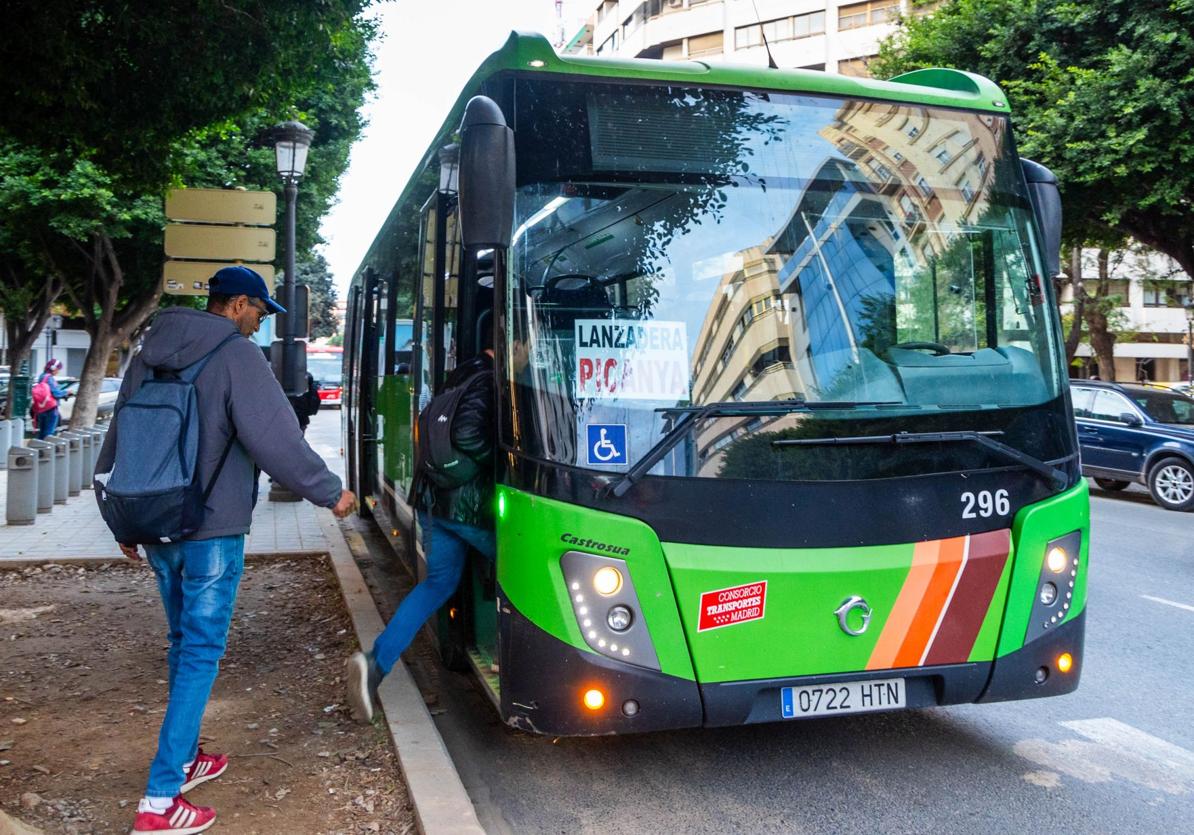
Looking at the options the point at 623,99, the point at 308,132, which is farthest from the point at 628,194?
the point at 308,132

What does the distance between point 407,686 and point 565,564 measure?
1.71m

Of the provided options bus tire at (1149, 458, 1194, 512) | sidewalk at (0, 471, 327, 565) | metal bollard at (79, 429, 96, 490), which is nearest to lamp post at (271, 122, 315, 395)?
sidewalk at (0, 471, 327, 565)

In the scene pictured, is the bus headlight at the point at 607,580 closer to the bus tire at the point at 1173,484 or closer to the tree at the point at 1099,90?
the bus tire at the point at 1173,484

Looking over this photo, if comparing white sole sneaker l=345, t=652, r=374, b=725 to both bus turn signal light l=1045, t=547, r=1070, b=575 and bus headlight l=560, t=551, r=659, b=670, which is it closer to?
bus headlight l=560, t=551, r=659, b=670

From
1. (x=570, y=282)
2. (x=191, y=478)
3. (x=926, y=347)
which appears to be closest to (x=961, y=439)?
(x=926, y=347)

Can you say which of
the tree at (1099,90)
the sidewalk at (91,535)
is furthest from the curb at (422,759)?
the tree at (1099,90)

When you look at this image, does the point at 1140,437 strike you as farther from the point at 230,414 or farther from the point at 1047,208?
the point at 230,414

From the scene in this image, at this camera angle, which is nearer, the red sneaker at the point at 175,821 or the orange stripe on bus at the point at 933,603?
the red sneaker at the point at 175,821

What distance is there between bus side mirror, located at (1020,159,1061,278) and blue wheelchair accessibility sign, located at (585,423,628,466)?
217cm

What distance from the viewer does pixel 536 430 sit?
4066 mm

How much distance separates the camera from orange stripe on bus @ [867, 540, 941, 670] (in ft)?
13.5

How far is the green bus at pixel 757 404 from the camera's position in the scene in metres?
3.95

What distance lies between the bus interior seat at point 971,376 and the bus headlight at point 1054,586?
1.95ft

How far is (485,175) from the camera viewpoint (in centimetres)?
401
